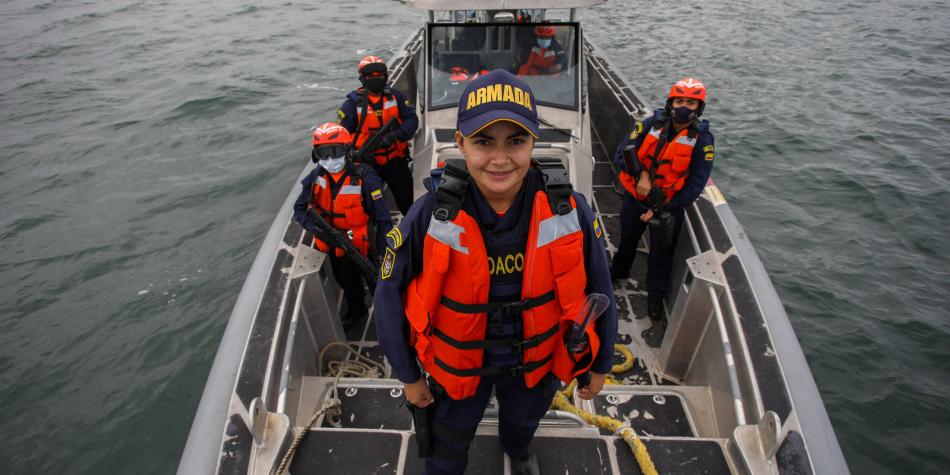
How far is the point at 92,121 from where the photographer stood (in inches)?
418

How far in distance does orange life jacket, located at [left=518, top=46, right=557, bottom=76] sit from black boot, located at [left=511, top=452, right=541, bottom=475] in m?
3.72

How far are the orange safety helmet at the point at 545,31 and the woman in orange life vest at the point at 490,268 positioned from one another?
347 centimetres

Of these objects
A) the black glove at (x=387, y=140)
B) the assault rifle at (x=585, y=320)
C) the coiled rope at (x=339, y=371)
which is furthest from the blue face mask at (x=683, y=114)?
the coiled rope at (x=339, y=371)

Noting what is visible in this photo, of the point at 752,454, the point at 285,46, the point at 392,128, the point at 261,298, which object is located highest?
the point at 285,46

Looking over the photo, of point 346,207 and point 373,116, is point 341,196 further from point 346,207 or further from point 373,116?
point 373,116

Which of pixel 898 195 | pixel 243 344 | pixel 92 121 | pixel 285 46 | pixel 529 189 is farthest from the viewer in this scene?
pixel 285 46

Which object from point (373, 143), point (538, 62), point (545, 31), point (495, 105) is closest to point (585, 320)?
point (495, 105)

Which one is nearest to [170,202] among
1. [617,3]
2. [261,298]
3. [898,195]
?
[261,298]

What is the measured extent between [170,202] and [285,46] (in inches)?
382

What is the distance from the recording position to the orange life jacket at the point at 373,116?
493 centimetres

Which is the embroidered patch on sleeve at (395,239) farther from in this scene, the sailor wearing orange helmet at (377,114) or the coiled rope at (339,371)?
the sailor wearing orange helmet at (377,114)

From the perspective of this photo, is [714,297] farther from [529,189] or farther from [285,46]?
[285,46]

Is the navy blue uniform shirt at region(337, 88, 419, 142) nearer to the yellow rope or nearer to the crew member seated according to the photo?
the crew member seated

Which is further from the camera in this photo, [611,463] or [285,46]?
[285,46]
